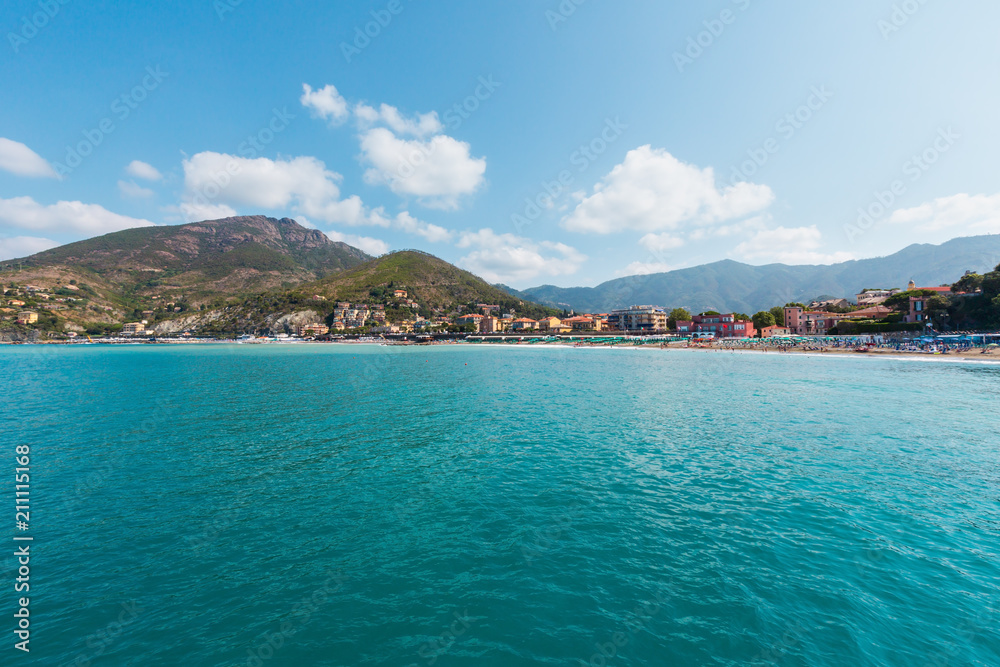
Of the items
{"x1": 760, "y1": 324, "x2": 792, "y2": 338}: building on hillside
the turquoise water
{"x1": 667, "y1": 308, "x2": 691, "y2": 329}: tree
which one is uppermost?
{"x1": 667, "y1": 308, "x2": 691, "y2": 329}: tree

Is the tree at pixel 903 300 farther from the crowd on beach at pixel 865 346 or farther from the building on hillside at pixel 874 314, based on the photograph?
the crowd on beach at pixel 865 346

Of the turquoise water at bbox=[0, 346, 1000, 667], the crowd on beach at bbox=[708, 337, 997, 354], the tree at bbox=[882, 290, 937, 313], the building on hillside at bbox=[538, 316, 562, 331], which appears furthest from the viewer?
the building on hillside at bbox=[538, 316, 562, 331]

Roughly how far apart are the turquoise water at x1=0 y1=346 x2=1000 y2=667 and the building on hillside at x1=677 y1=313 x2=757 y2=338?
Answer: 108032mm

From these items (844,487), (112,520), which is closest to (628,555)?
(844,487)

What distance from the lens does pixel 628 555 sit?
9.85 m

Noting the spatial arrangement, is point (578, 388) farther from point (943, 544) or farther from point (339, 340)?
point (339, 340)

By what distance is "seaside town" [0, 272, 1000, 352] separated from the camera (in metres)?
82.9

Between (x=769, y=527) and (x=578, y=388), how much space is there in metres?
26.6

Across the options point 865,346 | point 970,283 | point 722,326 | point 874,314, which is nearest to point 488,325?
point 722,326

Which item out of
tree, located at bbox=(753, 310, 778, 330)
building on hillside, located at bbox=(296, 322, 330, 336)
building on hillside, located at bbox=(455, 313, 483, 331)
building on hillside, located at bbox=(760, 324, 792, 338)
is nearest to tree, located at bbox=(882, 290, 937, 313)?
building on hillside, located at bbox=(760, 324, 792, 338)

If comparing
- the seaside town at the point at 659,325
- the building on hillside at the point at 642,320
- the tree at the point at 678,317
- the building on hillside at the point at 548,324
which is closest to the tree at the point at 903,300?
the seaside town at the point at 659,325

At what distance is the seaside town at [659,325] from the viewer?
82875 millimetres

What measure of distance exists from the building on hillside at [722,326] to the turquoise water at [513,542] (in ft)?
354

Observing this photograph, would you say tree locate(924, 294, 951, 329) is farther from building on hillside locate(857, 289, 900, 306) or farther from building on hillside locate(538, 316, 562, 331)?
building on hillside locate(538, 316, 562, 331)
